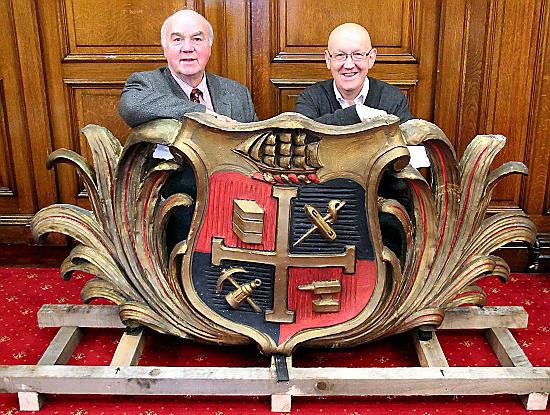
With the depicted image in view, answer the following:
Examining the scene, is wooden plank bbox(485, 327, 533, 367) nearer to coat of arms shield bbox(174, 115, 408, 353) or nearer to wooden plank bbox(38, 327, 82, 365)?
coat of arms shield bbox(174, 115, 408, 353)

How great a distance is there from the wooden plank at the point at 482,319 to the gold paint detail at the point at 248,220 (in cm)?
83

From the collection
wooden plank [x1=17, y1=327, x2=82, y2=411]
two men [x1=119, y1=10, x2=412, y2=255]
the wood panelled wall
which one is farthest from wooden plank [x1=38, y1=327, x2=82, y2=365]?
the wood panelled wall

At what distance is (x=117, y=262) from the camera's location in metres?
2.21

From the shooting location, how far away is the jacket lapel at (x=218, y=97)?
2440 mm

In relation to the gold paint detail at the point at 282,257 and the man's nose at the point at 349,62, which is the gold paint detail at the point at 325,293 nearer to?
the gold paint detail at the point at 282,257

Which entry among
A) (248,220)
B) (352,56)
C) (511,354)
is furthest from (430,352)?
(352,56)

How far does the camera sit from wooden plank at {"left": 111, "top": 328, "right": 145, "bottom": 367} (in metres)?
2.12

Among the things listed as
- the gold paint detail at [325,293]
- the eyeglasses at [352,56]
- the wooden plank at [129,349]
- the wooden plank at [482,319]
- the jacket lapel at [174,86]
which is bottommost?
the wooden plank at [482,319]

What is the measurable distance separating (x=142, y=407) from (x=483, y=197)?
124cm

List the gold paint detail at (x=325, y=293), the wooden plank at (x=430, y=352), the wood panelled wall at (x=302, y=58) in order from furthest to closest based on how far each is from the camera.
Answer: the wood panelled wall at (x=302, y=58)
the wooden plank at (x=430, y=352)
the gold paint detail at (x=325, y=293)

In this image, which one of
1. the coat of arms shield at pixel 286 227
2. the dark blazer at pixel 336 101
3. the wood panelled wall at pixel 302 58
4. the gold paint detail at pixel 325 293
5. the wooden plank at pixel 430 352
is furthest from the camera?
the wood panelled wall at pixel 302 58

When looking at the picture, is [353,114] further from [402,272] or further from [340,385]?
[340,385]

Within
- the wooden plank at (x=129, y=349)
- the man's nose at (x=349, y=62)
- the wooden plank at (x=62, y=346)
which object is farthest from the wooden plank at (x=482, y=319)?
the wooden plank at (x=62, y=346)

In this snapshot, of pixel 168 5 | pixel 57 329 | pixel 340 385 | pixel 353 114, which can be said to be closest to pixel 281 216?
pixel 353 114
